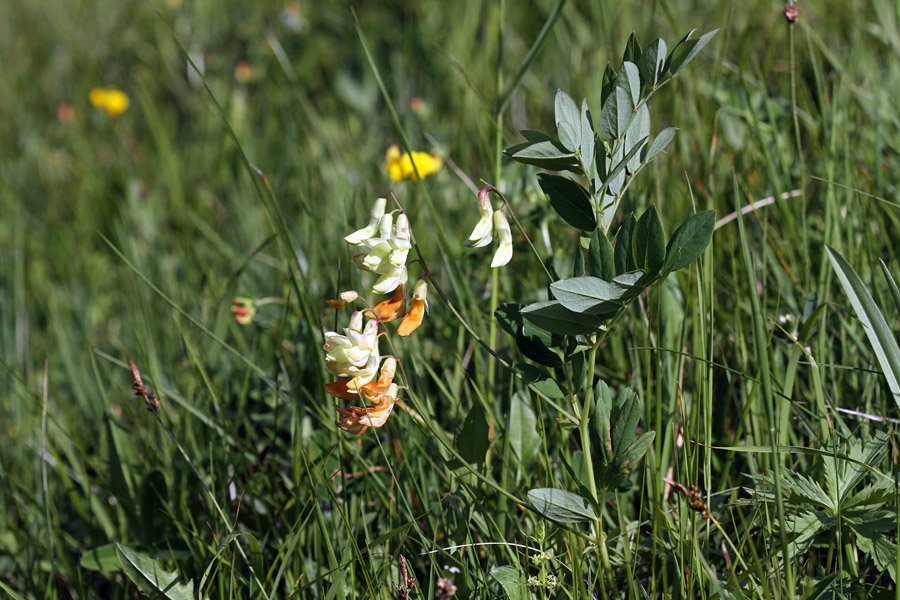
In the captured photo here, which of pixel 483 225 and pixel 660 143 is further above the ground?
pixel 660 143

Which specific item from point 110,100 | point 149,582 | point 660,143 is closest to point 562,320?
point 660,143

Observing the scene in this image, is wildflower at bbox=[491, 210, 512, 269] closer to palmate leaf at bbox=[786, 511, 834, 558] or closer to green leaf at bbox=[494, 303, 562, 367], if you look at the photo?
green leaf at bbox=[494, 303, 562, 367]

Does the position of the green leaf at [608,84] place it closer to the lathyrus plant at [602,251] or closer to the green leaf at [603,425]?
the lathyrus plant at [602,251]

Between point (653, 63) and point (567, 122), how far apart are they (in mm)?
139

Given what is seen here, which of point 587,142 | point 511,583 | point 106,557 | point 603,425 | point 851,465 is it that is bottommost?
point 106,557

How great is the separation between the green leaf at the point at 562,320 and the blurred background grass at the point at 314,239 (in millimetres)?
232

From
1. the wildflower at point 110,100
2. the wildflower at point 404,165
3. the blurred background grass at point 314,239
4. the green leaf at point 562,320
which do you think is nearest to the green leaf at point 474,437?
the blurred background grass at point 314,239

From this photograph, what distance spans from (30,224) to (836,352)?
3.03 meters

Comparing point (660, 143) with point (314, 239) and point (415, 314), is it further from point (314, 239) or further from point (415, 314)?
point (314, 239)

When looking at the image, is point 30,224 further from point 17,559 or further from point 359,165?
point 17,559

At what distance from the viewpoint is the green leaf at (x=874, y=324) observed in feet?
3.34

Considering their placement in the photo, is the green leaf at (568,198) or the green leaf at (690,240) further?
the green leaf at (568,198)

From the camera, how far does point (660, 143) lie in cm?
96

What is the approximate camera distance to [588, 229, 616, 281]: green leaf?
0.93m
